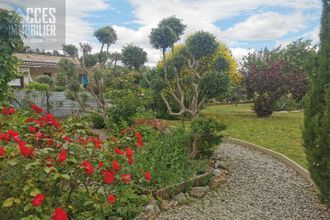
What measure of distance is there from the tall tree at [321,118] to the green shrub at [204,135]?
1794mm

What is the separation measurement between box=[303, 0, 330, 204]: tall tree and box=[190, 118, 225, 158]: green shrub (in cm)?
179

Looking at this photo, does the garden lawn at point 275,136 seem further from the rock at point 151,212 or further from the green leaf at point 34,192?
the green leaf at point 34,192

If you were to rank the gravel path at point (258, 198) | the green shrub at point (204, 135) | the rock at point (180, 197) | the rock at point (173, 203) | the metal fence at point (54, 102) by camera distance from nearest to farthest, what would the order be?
the gravel path at point (258, 198) < the rock at point (173, 203) < the rock at point (180, 197) < the green shrub at point (204, 135) < the metal fence at point (54, 102)

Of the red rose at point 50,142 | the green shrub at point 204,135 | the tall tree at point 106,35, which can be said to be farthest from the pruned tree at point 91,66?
the red rose at point 50,142

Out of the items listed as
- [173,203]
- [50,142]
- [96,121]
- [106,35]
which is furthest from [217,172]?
[96,121]

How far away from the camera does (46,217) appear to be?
2.40m

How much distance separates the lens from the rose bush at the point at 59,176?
8.00ft

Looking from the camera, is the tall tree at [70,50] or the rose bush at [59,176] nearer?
the rose bush at [59,176]

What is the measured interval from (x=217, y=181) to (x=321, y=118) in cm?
192

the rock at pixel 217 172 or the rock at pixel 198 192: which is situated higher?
the rock at pixel 217 172

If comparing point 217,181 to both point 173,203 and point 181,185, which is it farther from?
point 173,203

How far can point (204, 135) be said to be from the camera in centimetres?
563

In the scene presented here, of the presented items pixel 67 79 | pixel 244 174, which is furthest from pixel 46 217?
pixel 67 79

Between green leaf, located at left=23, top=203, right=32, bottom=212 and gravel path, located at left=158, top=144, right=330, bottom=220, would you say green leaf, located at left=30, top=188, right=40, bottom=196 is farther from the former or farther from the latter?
gravel path, located at left=158, top=144, right=330, bottom=220
